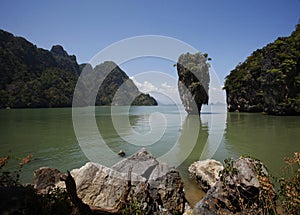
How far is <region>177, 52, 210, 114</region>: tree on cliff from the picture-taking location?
38219 millimetres

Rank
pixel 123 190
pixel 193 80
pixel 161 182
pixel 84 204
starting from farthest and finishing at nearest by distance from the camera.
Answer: pixel 193 80
pixel 161 182
pixel 123 190
pixel 84 204

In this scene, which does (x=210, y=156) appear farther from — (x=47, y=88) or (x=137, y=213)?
(x=47, y=88)

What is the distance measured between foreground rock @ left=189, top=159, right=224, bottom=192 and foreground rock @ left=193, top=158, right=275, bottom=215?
1.82 m

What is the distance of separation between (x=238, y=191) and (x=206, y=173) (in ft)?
10.4

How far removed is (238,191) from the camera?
377 centimetres

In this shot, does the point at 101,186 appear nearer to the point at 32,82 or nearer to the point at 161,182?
the point at 161,182

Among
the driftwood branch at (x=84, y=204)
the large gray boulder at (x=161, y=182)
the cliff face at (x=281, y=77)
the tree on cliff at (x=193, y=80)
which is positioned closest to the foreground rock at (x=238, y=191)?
the large gray boulder at (x=161, y=182)

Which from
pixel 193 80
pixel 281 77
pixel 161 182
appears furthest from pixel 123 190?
pixel 281 77

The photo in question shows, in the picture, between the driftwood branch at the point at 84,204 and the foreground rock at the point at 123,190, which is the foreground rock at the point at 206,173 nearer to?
the foreground rock at the point at 123,190

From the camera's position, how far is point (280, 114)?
3547 cm

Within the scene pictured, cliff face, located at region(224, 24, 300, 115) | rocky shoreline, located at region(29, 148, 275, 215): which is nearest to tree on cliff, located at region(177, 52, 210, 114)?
cliff face, located at region(224, 24, 300, 115)

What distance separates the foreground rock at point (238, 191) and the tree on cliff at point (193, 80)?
34085 millimetres

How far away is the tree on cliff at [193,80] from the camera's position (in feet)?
125

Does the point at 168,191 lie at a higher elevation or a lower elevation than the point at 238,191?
lower
